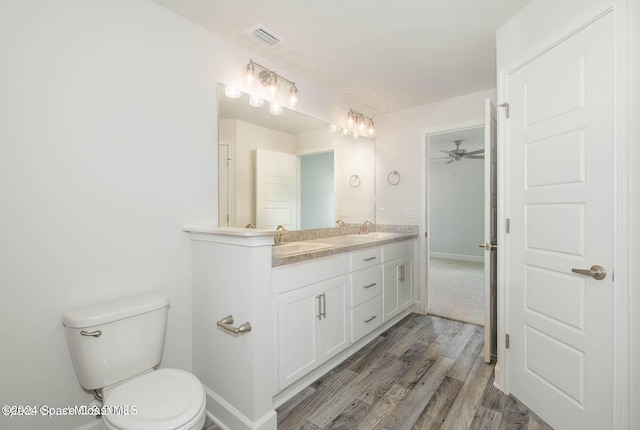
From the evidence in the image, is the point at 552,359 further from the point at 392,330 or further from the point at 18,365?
the point at 18,365

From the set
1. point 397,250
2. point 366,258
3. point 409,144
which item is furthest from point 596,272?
point 409,144

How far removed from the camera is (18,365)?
1210mm

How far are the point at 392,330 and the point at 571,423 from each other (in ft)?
4.88

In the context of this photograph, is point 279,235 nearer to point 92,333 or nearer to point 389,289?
point 389,289

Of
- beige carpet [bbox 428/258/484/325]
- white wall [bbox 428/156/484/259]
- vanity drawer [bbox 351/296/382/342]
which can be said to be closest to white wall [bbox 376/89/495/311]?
beige carpet [bbox 428/258/484/325]

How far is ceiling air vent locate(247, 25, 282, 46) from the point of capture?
1.84 meters

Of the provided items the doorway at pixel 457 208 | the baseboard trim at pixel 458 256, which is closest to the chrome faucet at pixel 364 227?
the doorway at pixel 457 208

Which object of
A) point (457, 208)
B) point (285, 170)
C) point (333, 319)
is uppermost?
point (285, 170)

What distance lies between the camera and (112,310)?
129 cm

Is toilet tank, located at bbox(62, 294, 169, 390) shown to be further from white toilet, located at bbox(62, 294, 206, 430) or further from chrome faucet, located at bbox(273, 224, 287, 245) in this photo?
chrome faucet, located at bbox(273, 224, 287, 245)

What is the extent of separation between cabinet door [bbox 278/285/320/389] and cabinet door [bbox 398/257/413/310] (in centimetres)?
132

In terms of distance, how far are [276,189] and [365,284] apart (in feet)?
3.57

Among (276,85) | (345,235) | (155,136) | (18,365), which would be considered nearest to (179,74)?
(155,136)

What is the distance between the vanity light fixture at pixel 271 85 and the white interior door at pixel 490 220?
151 cm
